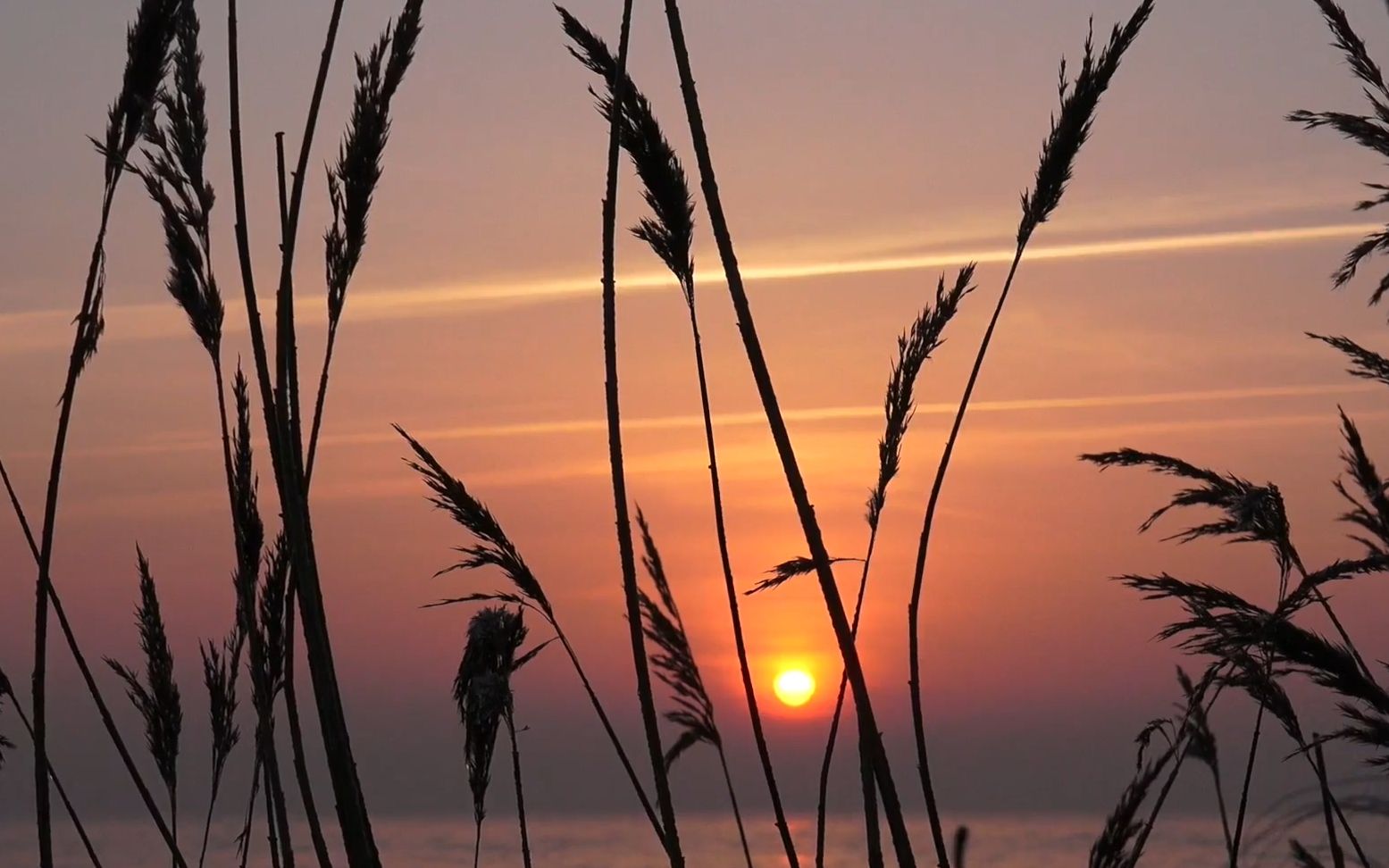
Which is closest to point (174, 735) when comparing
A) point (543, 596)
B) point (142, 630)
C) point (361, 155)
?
point (142, 630)

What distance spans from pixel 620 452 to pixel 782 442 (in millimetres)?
427

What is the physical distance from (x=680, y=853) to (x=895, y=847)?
2.25 feet

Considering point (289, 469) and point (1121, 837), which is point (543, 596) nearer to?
point (289, 469)

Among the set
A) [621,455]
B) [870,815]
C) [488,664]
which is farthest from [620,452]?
[488,664]

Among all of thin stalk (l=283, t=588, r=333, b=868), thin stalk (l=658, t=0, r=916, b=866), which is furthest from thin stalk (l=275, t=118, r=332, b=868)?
thin stalk (l=658, t=0, r=916, b=866)

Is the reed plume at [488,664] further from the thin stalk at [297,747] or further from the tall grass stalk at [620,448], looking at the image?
the tall grass stalk at [620,448]

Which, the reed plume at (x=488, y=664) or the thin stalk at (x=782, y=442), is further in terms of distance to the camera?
the reed plume at (x=488, y=664)

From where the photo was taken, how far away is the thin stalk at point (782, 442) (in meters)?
1.60

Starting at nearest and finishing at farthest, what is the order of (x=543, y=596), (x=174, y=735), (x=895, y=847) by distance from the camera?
(x=895, y=847) < (x=543, y=596) < (x=174, y=735)

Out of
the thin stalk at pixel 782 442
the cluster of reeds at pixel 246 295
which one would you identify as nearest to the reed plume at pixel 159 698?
the cluster of reeds at pixel 246 295

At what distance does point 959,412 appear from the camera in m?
2.75

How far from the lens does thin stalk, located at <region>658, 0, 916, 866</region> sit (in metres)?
1.60

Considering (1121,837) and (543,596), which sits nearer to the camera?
(1121,837)

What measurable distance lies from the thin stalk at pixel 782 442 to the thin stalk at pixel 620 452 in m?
0.22
